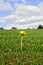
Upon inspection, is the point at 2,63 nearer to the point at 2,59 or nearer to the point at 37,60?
the point at 2,59

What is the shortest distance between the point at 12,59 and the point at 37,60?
1.03m

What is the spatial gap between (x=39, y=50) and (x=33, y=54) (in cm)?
144

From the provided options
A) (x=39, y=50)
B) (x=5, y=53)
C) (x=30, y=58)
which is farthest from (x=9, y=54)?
(x=39, y=50)

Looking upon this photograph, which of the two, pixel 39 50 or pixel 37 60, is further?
pixel 39 50

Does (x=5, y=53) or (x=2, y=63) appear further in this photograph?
(x=5, y=53)

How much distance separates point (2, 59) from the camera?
10.8 meters

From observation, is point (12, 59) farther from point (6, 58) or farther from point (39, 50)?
point (39, 50)

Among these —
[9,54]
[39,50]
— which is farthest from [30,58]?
[39,50]

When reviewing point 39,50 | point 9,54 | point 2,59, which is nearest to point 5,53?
point 9,54

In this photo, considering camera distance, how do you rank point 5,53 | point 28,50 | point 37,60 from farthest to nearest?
point 28,50 < point 5,53 < point 37,60

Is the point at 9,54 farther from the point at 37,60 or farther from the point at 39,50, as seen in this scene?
the point at 39,50

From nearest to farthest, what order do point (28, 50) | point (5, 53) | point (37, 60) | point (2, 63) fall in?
1. point (2, 63)
2. point (37, 60)
3. point (5, 53)
4. point (28, 50)

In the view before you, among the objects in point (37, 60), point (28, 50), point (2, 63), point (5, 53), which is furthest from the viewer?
point (28, 50)

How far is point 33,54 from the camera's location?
11906 millimetres
